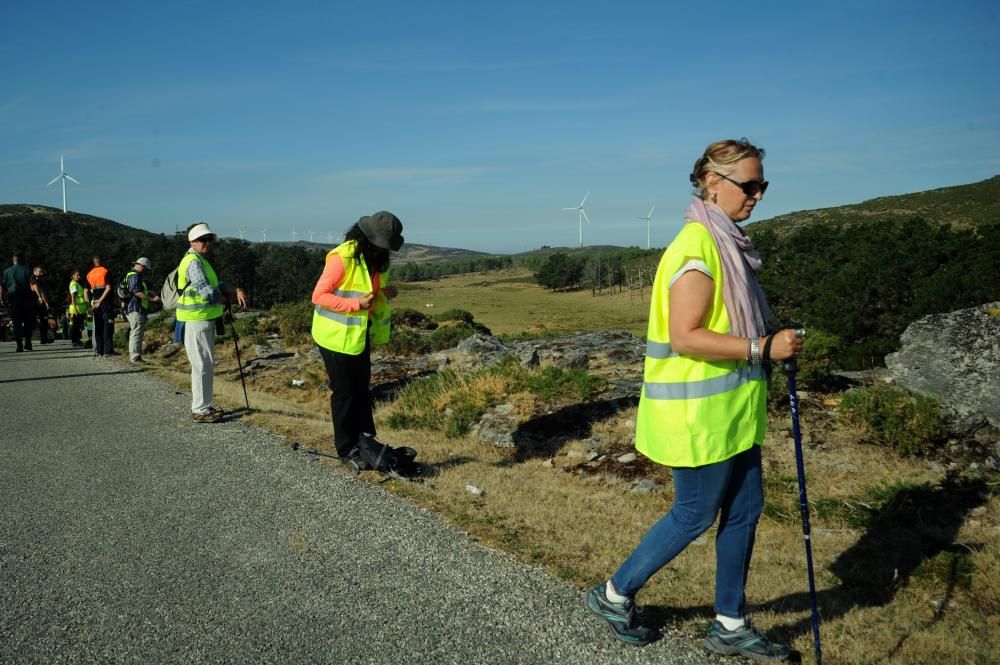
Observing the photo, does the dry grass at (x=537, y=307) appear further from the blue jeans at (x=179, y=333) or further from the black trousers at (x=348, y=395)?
the black trousers at (x=348, y=395)

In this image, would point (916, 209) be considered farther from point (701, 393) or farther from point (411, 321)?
point (701, 393)

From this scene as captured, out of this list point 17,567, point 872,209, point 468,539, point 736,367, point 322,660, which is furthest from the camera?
point 872,209

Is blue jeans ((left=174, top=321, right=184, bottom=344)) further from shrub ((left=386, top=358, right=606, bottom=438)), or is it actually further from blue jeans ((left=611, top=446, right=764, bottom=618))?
blue jeans ((left=611, top=446, right=764, bottom=618))

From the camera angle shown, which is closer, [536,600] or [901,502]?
[536,600]

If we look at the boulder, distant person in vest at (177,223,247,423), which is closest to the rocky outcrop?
the boulder

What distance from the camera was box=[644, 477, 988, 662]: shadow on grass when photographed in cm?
Answer: 403

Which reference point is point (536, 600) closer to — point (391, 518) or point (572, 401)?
point (391, 518)

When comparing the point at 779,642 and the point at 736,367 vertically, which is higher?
the point at 736,367

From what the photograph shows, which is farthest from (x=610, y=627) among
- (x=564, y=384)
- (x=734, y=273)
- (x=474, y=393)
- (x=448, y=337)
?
(x=448, y=337)

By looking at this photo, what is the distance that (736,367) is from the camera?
3219 millimetres

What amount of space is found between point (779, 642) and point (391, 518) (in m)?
2.82

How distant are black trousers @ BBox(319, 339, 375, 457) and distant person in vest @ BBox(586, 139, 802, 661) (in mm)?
3566

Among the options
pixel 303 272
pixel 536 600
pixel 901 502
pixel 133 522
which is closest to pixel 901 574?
pixel 901 502

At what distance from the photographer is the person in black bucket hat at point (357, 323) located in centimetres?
621
